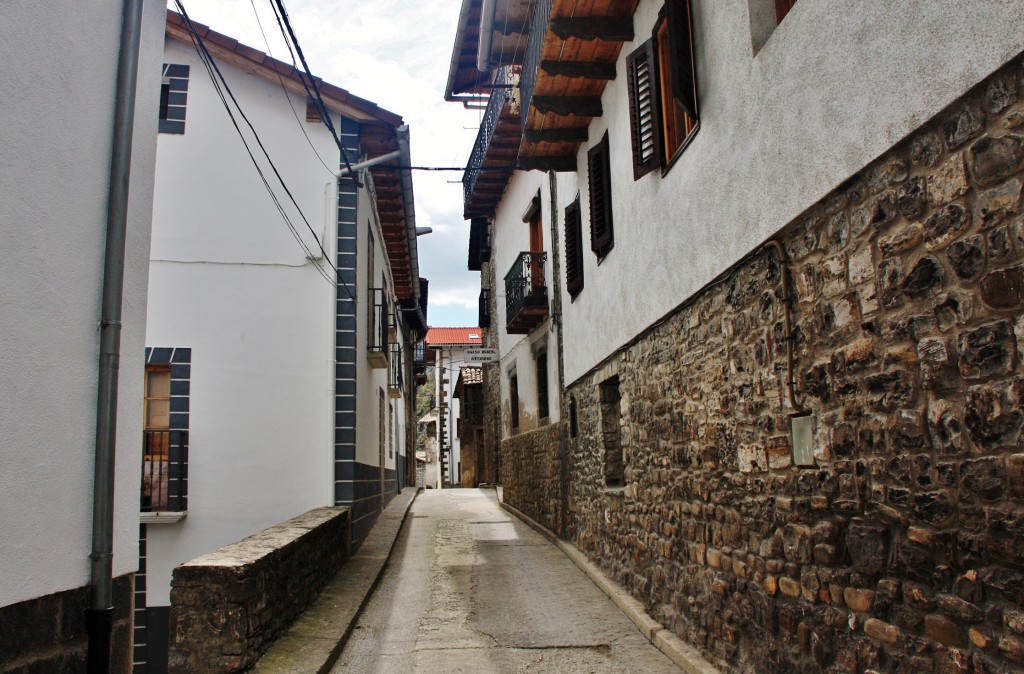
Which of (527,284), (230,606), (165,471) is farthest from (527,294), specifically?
(230,606)

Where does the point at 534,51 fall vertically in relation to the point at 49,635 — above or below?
above

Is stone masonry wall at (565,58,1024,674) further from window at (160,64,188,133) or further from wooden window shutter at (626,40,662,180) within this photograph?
window at (160,64,188,133)

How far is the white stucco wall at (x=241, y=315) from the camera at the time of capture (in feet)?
29.2

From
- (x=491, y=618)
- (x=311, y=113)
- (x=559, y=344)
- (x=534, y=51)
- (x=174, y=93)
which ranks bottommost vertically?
(x=491, y=618)

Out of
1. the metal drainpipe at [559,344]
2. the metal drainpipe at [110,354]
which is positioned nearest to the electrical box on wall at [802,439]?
the metal drainpipe at [110,354]

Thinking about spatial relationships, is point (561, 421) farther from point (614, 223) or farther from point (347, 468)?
point (614, 223)

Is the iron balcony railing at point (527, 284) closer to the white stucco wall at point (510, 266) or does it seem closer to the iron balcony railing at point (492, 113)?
the white stucco wall at point (510, 266)

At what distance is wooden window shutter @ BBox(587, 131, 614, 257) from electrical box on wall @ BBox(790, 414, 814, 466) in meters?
4.24

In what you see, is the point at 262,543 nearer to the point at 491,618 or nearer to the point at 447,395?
the point at 491,618

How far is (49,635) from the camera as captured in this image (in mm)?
3182

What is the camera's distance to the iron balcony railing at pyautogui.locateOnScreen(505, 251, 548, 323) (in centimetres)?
1205

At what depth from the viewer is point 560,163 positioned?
9695 millimetres

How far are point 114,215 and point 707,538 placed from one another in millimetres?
3830

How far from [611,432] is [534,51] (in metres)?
3.83
